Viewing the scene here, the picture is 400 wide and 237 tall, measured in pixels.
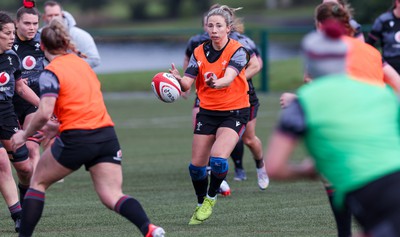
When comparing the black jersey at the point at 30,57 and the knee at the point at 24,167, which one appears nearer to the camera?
the knee at the point at 24,167

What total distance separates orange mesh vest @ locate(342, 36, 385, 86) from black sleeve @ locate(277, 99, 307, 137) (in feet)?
6.06

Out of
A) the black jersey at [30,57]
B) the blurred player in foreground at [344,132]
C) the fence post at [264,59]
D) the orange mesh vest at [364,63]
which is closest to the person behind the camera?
the blurred player in foreground at [344,132]

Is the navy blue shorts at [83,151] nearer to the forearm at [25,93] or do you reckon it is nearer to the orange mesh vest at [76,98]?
the orange mesh vest at [76,98]

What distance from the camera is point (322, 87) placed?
15.1ft

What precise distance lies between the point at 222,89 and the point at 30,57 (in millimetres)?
2187

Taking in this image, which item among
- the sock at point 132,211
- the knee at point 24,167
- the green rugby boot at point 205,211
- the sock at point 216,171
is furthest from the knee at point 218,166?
the sock at point 132,211

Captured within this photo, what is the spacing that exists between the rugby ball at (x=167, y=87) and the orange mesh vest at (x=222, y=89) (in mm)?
213

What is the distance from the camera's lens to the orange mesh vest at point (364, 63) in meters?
6.42

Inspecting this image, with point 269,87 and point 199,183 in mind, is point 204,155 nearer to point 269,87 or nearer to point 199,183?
point 199,183

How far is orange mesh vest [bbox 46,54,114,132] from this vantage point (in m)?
6.57

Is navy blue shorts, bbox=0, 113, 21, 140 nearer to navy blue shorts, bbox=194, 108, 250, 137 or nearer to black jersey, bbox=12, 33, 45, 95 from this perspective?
black jersey, bbox=12, 33, 45, 95

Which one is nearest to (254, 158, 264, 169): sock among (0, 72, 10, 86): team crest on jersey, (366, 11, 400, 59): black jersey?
(366, 11, 400, 59): black jersey

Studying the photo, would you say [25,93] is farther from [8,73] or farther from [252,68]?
[252,68]

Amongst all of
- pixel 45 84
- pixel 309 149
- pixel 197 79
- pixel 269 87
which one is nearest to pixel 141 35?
pixel 269 87
